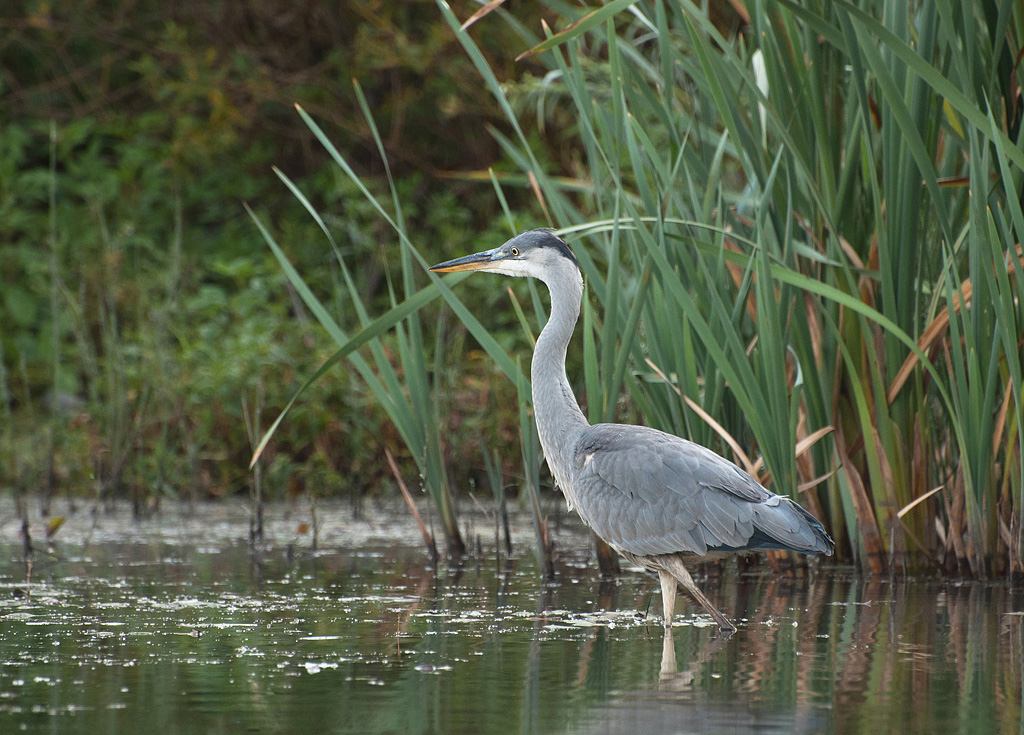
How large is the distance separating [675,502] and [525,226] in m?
5.84

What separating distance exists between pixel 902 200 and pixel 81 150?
9.35 metres

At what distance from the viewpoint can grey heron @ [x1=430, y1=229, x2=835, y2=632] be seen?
4.27 metres

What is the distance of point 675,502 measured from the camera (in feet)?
14.6

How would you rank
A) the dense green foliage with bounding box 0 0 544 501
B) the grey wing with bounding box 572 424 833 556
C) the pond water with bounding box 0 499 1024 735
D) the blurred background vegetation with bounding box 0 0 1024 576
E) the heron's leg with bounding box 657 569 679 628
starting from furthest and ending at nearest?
the dense green foliage with bounding box 0 0 544 501 → the blurred background vegetation with bounding box 0 0 1024 576 → the heron's leg with bounding box 657 569 679 628 → the grey wing with bounding box 572 424 833 556 → the pond water with bounding box 0 499 1024 735

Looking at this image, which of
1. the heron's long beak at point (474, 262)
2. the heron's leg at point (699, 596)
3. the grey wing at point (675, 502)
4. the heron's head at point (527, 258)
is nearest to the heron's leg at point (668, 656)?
the heron's leg at point (699, 596)

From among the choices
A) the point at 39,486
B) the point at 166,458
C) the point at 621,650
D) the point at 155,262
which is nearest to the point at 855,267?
the point at 621,650

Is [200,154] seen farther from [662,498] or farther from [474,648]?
[474,648]

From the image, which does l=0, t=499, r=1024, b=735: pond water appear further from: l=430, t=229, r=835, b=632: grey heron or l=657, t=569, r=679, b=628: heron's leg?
l=430, t=229, r=835, b=632: grey heron

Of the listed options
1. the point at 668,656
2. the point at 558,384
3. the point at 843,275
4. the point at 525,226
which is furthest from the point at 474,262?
the point at 525,226

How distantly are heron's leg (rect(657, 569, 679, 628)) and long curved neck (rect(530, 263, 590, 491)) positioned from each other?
0.54 m

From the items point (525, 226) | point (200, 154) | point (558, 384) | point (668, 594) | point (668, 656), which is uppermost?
point (200, 154)

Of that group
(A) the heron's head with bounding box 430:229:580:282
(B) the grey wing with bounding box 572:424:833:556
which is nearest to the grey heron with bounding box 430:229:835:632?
(B) the grey wing with bounding box 572:424:833:556

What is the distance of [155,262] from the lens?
11.1m

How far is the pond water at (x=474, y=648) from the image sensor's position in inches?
125
